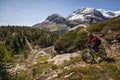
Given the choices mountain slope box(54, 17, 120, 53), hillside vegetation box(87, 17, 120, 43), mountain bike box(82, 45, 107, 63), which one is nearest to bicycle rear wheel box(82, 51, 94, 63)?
mountain bike box(82, 45, 107, 63)

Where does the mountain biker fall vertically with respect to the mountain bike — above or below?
above

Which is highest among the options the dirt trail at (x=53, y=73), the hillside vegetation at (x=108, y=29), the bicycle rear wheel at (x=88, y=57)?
the hillside vegetation at (x=108, y=29)

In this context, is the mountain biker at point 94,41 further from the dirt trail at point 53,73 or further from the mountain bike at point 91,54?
the dirt trail at point 53,73

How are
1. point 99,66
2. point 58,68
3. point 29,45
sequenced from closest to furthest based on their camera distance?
point 99,66 < point 58,68 < point 29,45

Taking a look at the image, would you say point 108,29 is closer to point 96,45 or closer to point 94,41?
point 96,45

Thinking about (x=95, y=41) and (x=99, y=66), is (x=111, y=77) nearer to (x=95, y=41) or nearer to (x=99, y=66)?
(x=99, y=66)

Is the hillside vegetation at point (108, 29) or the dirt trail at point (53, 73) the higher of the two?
the hillside vegetation at point (108, 29)

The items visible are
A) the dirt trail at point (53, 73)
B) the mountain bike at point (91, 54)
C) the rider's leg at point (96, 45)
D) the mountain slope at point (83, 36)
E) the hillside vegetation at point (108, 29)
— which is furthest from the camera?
the mountain slope at point (83, 36)

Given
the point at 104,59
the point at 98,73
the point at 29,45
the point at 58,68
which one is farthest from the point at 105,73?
the point at 29,45

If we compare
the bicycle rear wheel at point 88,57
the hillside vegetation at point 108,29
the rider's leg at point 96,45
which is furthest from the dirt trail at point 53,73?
the hillside vegetation at point 108,29

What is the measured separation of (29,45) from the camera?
651 feet

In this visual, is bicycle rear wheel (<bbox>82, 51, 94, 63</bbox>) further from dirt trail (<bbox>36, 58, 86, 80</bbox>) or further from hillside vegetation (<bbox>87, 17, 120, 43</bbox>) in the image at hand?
hillside vegetation (<bbox>87, 17, 120, 43</bbox>)

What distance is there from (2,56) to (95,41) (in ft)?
35.9

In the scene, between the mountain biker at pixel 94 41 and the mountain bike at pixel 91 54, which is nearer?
the mountain biker at pixel 94 41
